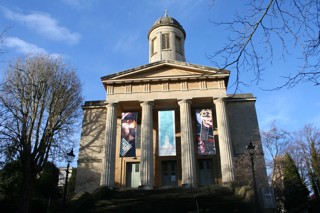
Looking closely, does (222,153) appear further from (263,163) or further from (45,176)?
(45,176)

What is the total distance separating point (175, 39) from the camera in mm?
33938

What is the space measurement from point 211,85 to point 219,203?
12187mm

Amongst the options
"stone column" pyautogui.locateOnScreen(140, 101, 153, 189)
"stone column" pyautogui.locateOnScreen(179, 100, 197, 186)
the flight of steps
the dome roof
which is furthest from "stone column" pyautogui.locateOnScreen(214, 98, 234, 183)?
the dome roof

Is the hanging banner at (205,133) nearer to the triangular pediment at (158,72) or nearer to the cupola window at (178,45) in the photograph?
the triangular pediment at (158,72)

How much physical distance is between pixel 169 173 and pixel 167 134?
4.81 meters

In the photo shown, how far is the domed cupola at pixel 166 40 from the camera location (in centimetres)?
3244

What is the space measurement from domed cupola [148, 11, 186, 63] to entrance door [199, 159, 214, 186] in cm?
1140

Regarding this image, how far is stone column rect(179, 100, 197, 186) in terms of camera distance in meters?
23.2

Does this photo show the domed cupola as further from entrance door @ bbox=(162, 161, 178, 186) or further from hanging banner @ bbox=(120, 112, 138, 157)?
entrance door @ bbox=(162, 161, 178, 186)

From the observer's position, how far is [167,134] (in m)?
24.5

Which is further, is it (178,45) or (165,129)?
(178,45)

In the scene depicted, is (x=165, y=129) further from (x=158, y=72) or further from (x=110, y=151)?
(x=158, y=72)

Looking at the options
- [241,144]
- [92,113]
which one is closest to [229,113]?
[241,144]

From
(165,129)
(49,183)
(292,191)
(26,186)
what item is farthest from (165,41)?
(26,186)
